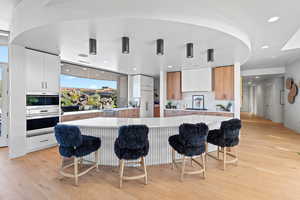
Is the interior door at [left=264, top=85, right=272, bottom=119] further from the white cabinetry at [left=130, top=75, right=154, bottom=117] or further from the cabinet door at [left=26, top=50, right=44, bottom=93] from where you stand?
the cabinet door at [left=26, top=50, right=44, bottom=93]

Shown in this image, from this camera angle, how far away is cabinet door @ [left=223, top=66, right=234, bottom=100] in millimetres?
5280

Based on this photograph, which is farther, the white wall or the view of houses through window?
the white wall

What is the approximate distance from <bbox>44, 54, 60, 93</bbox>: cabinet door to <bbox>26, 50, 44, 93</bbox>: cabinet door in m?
0.10

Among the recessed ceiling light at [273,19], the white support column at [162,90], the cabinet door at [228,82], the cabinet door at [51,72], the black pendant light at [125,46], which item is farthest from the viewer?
the white support column at [162,90]

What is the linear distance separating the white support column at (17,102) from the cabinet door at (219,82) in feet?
19.1

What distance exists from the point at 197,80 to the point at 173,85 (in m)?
1.11

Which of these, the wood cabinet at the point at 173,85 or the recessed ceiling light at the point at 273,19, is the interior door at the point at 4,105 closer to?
the wood cabinet at the point at 173,85

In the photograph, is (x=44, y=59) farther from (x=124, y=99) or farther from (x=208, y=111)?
(x=208, y=111)

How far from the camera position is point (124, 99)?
7.85 m

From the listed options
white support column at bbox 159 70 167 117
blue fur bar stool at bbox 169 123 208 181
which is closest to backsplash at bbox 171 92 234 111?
white support column at bbox 159 70 167 117

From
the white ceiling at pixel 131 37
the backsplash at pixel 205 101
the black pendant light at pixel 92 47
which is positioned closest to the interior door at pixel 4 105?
the white ceiling at pixel 131 37

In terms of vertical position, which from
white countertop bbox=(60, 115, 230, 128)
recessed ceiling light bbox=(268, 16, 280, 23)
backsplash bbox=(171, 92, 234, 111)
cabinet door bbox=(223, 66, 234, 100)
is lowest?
white countertop bbox=(60, 115, 230, 128)

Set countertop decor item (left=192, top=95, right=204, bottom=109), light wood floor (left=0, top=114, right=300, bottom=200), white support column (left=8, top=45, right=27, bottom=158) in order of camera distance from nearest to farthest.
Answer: light wood floor (left=0, top=114, right=300, bottom=200) → white support column (left=8, top=45, right=27, bottom=158) → countertop decor item (left=192, top=95, right=204, bottom=109)

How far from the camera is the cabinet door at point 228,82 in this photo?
5.28 m
